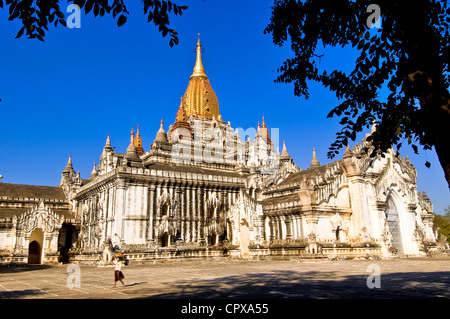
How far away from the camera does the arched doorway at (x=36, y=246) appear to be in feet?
143

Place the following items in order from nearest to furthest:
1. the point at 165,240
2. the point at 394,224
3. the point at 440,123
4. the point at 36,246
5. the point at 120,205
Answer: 1. the point at 440,123
2. the point at 120,205
3. the point at 165,240
4. the point at 394,224
5. the point at 36,246

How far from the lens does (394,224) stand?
3859 cm

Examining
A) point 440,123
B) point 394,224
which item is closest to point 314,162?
point 394,224

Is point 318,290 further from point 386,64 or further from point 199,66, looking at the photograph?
point 199,66

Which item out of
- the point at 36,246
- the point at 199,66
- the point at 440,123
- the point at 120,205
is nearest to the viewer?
the point at 440,123

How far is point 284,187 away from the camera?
39188 millimetres

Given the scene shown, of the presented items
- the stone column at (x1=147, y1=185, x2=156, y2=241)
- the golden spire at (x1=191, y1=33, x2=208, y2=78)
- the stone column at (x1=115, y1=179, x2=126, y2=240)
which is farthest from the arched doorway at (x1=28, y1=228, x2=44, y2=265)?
the golden spire at (x1=191, y1=33, x2=208, y2=78)

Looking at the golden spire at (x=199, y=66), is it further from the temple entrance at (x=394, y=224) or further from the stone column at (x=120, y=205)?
the temple entrance at (x=394, y=224)

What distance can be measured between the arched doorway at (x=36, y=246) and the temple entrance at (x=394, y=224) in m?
37.6

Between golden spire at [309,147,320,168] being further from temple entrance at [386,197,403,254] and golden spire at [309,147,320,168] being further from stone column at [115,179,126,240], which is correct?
stone column at [115,179,126,240]

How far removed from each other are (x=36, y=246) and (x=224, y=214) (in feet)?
72.7

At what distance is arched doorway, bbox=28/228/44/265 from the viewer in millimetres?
43500
